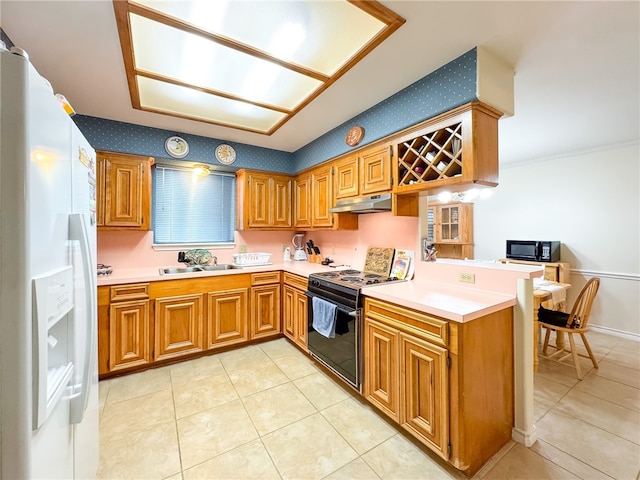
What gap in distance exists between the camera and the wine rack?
186 centimetres

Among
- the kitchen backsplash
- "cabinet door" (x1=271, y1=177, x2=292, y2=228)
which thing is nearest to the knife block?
the kitchen backsplash

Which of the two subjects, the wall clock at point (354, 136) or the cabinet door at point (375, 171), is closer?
the cabinet door at point (375, 171)

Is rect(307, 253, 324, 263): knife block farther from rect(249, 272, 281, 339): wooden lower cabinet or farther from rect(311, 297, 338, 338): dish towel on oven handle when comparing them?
rect(311, 297, 338, 338): dish towel on oven handle

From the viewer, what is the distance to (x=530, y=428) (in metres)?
1.77

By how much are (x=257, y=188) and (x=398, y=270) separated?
6.78ft

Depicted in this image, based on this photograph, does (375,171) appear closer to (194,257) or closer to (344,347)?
(344,347)

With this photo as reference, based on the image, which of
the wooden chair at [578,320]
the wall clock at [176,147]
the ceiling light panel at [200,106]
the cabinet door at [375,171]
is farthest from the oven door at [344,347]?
the wall clock at [176,147]

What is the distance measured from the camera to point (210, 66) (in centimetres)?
190

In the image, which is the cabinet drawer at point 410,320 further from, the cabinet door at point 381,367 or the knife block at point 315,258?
the knife block at point 315,258

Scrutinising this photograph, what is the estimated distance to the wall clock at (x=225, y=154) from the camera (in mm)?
3398

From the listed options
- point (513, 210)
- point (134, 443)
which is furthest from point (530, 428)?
point (513, 210)

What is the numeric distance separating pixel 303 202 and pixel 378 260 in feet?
4.42

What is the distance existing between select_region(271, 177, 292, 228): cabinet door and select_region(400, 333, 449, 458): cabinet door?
237 cm

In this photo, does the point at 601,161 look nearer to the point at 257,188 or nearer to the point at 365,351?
the point at 365,351
